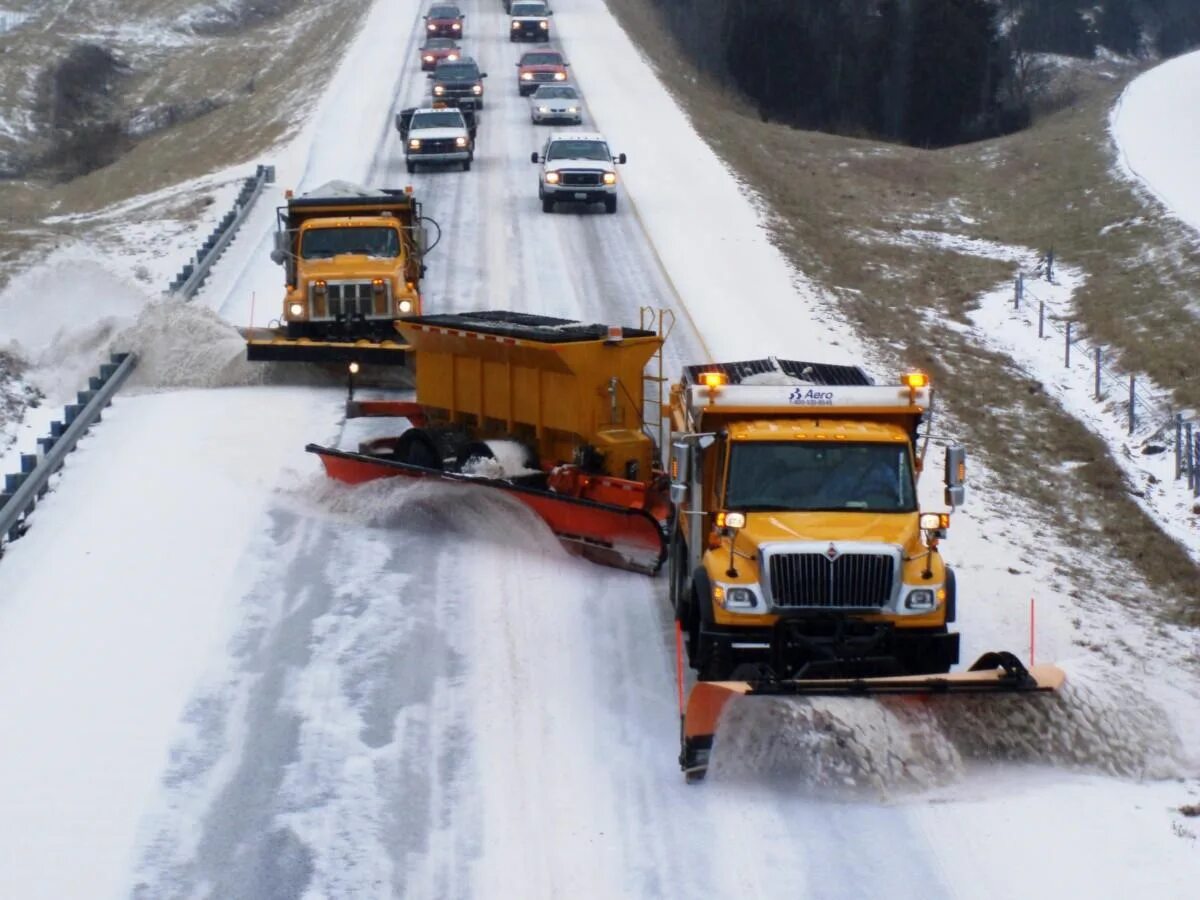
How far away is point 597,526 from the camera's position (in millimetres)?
15211

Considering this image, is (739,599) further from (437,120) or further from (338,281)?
(437,120)

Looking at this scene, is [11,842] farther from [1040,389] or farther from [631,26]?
[631,26]

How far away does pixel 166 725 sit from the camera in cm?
1159

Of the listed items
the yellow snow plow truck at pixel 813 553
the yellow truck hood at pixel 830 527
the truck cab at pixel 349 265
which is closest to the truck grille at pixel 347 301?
the truck cab at pixel 349 265

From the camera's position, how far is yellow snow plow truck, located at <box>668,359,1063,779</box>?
1107cm

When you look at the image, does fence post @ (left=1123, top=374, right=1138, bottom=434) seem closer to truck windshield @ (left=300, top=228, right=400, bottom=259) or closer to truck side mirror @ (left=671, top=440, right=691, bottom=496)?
truck windshield @ (left=300, top=228, right=400, bottom=259)

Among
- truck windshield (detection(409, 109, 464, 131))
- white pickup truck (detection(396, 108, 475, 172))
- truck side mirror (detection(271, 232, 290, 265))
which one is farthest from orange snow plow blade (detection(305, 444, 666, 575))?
truck windshield (detection(409, 109, 464, 131))

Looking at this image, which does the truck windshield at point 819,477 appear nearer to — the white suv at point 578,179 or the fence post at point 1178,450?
the fence post at point 1178,450

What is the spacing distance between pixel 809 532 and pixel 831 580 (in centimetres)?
40

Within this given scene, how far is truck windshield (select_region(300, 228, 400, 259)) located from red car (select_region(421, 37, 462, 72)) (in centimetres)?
3476

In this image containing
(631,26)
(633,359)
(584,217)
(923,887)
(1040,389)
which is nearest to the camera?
(923,887)

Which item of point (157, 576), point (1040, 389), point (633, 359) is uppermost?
point (633, 359)

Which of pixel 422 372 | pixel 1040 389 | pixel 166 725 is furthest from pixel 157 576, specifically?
pixel 1040 389

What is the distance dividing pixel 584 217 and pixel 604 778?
85.0 feet
